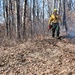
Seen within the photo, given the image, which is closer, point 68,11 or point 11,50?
point 11,50

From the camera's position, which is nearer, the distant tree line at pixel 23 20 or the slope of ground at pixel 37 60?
the slope of ground at pixel 37 60

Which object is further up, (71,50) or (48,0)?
(48,0)

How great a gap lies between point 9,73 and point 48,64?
1.61 metres

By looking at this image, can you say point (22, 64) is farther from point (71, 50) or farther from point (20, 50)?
point (71, 50)

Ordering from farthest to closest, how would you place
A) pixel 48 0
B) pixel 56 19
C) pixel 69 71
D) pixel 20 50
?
pixel 48 0 < pixel 56 19 < pixel 20 50 < pixel 69 71

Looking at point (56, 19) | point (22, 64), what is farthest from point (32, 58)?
point (56, 19)

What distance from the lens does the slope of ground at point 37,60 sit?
10.4 m

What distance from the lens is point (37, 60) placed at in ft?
37.3

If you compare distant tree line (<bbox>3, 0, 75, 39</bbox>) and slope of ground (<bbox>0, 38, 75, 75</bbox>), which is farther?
distant tree line (<bbox>3, 0, 75, 39</bbox>)

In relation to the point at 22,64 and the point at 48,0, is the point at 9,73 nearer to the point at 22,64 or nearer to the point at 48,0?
the point at 22,64

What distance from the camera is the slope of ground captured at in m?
10.4

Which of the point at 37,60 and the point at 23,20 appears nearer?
the point at 37,60

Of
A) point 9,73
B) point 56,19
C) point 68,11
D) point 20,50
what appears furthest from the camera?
point 68,11

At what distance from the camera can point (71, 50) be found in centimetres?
1282
